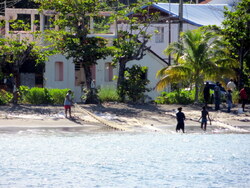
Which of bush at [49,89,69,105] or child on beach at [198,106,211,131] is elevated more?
bush at [49,89,69,105]

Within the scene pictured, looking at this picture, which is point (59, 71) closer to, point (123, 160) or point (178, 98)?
point (178, 98)

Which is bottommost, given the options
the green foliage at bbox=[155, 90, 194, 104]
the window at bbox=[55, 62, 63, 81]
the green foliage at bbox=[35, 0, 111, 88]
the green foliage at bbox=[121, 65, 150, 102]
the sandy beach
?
the sandy beach

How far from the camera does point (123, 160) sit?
2569 centimetres

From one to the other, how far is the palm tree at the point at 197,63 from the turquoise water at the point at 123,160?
26.4 feet

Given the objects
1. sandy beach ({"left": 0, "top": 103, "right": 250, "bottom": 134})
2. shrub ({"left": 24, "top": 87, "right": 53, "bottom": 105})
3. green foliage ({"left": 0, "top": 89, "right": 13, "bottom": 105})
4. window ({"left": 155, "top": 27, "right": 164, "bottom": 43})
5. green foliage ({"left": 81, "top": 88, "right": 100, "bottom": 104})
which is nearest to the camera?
sandy beach ({"left": 0, "top": 103, "right": 250, "bottom": 134})

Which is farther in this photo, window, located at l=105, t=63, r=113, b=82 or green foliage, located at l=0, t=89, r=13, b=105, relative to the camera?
window, located at l=105, t=63, r=113, b=82

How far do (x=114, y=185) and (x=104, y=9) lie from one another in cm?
2060

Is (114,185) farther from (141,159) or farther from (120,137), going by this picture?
(120,137)

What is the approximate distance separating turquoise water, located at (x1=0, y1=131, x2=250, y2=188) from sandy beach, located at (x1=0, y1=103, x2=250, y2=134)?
1.06m

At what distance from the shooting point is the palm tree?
38.6m

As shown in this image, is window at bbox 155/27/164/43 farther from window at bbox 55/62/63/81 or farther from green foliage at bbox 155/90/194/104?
green foliage at bbox 155/90/194/104

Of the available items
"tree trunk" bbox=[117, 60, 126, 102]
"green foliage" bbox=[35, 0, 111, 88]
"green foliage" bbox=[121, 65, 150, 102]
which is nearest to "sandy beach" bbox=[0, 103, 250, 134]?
"green foliage" bbox=[121, 65, 150, 102]

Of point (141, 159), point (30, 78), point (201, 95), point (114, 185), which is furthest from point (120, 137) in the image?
point (30, 78)

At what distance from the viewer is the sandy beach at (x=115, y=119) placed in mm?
31234
